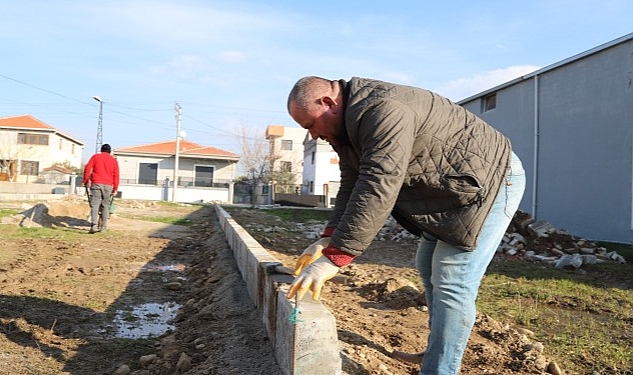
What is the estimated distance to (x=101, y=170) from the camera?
376 inches

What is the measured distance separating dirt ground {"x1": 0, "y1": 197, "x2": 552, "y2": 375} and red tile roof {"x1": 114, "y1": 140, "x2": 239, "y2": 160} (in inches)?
1197

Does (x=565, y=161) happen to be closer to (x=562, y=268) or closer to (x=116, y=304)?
(x=562, y=268)

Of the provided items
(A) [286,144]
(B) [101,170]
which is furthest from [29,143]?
(B) [101,170]

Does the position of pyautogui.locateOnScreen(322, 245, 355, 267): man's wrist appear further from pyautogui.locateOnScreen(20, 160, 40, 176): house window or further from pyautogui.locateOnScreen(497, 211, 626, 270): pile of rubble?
pyautogui.locateOnScreen(20, 160, 40, 176): house window

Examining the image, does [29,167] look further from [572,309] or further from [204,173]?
[572,309]

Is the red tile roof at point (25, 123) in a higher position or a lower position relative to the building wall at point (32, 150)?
higher

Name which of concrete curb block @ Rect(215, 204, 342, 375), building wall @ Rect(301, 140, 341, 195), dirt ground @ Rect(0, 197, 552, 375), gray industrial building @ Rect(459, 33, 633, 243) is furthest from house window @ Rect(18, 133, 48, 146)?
concrete curb block @ Rect(215, 204, 342, 375)

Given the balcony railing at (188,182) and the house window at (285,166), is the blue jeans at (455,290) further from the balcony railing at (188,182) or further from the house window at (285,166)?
the house window at (285,166)

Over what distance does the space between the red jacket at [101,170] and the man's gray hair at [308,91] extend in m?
8.17

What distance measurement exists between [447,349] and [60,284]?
4239 mm

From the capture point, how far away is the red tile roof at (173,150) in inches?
1480

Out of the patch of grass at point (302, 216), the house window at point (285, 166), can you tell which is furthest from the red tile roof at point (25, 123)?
the patch of grass at point (302, 216)

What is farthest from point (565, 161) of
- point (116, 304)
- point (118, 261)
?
point (116, 304)

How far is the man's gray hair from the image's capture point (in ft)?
7.02
